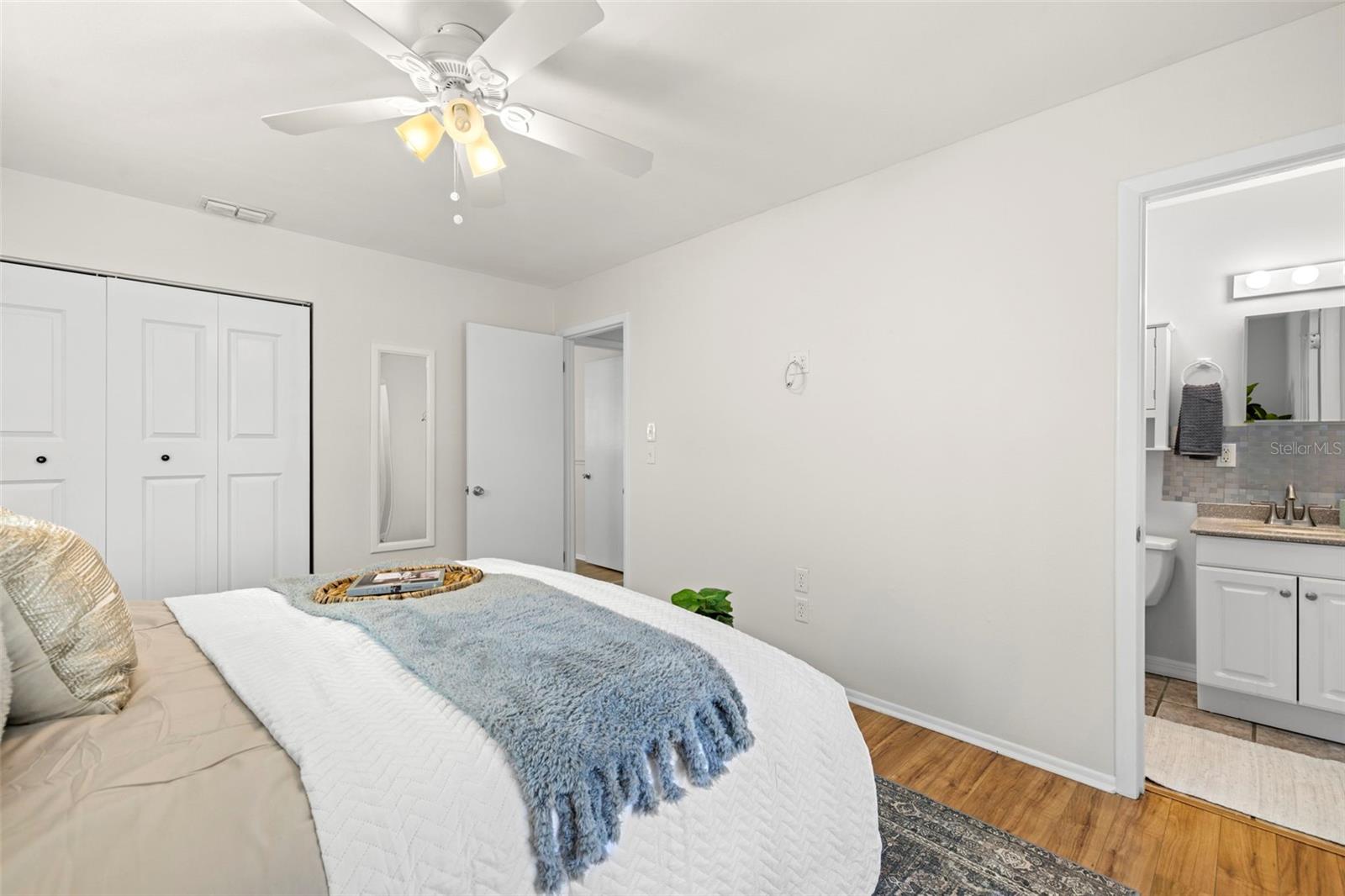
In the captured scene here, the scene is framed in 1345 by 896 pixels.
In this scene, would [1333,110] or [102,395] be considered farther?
[102,395]

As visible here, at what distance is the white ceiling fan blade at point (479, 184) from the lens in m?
1.92

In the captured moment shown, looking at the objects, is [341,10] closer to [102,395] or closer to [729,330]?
[729,330]

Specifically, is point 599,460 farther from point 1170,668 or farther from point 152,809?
point 152,809

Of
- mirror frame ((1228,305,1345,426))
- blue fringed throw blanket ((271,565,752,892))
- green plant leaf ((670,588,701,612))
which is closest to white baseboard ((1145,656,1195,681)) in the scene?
mirror frame ((1228,305,1345,426))

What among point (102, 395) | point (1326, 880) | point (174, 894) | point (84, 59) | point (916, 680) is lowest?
point (1326, 880)

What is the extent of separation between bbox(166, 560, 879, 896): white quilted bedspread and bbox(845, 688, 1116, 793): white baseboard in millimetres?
1131

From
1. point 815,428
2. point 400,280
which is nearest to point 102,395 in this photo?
point 400,280

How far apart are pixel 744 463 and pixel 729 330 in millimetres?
732

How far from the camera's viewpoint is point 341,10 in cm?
132

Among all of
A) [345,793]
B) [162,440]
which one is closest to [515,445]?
[162,440]

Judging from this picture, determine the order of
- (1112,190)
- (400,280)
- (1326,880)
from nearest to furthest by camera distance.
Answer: (1326,880), (1112,190), (400,280)

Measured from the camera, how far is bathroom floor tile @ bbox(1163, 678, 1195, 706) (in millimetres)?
2760

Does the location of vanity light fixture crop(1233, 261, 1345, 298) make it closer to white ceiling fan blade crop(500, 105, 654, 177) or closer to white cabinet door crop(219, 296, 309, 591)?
white ceiling fan blade crop(500, 105, 654, 177)

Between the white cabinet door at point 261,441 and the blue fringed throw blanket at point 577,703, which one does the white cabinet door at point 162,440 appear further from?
the blue fringed throw blanket at point 577,703
